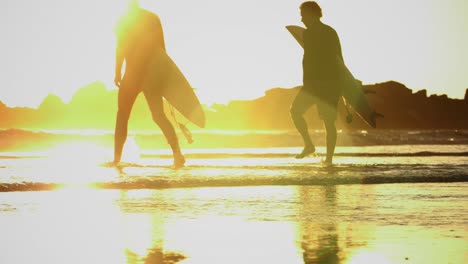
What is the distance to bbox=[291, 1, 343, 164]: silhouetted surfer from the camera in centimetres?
1425

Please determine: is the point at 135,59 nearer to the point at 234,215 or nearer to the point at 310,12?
the point at 310,12

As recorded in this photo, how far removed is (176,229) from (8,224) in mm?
1380

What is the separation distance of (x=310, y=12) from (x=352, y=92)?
1.64 metres

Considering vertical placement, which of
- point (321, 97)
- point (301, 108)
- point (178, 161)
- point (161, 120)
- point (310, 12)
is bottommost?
point (178, 161)

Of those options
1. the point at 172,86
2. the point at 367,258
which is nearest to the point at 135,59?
the point at 172,86

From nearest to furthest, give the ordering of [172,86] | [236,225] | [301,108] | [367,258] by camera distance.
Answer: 1. [367,258]
2. [236,225]
3. [172,86]
4. [301,108]

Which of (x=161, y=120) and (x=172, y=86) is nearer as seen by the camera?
(x=161, y=120)

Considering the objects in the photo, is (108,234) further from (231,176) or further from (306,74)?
(306,74)

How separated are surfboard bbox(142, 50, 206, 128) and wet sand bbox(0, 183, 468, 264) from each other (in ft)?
12.2

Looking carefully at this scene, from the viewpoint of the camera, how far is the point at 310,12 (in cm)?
1441

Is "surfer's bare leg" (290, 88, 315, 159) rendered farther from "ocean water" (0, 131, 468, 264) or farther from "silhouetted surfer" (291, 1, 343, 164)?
"ocean water" (0, 131, 468, 264)

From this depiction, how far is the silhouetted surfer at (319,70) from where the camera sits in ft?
46.8

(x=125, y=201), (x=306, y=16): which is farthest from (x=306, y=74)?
(x=125, y=201)

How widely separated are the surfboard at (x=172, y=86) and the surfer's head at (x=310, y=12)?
6.88ft
